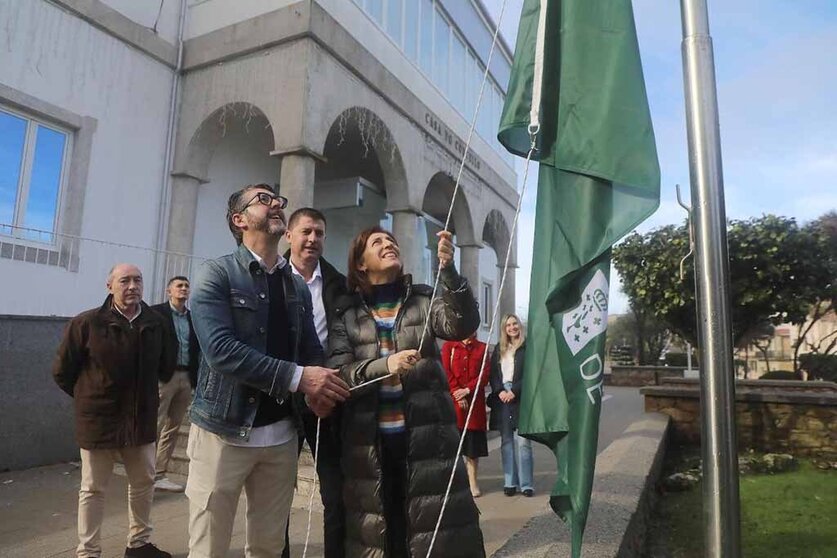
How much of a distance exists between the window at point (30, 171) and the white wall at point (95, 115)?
0.35m

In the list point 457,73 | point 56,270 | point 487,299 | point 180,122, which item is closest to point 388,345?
point 56,270

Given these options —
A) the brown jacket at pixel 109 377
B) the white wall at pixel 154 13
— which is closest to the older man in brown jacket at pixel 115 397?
the brown jacket at pixel 109 377

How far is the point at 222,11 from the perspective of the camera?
340 inches

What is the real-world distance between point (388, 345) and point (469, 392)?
2.86m

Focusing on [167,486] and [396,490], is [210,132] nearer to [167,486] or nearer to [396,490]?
[167,486]

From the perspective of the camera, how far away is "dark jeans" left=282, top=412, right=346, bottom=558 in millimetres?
2602

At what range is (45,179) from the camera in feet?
23.2

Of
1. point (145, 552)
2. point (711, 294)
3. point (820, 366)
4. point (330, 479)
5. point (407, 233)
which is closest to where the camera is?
point (711, 294)

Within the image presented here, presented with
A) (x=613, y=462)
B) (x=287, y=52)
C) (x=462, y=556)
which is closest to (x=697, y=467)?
(x=613, y=462)

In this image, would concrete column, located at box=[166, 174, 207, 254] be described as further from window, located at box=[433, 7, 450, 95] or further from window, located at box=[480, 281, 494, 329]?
window, located at box=[480, 281, 494, 329]

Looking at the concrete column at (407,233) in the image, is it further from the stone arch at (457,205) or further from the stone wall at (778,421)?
the stone wall at (778,421)

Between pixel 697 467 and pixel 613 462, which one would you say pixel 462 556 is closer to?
pixel 613 462

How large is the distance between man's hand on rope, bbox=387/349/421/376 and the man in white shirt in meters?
0.48

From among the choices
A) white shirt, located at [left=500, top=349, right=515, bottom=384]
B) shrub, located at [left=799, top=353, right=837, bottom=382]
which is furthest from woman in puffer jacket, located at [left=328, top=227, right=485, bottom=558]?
shrub, located at [left=799, top=353, right=837, bottom=382]
